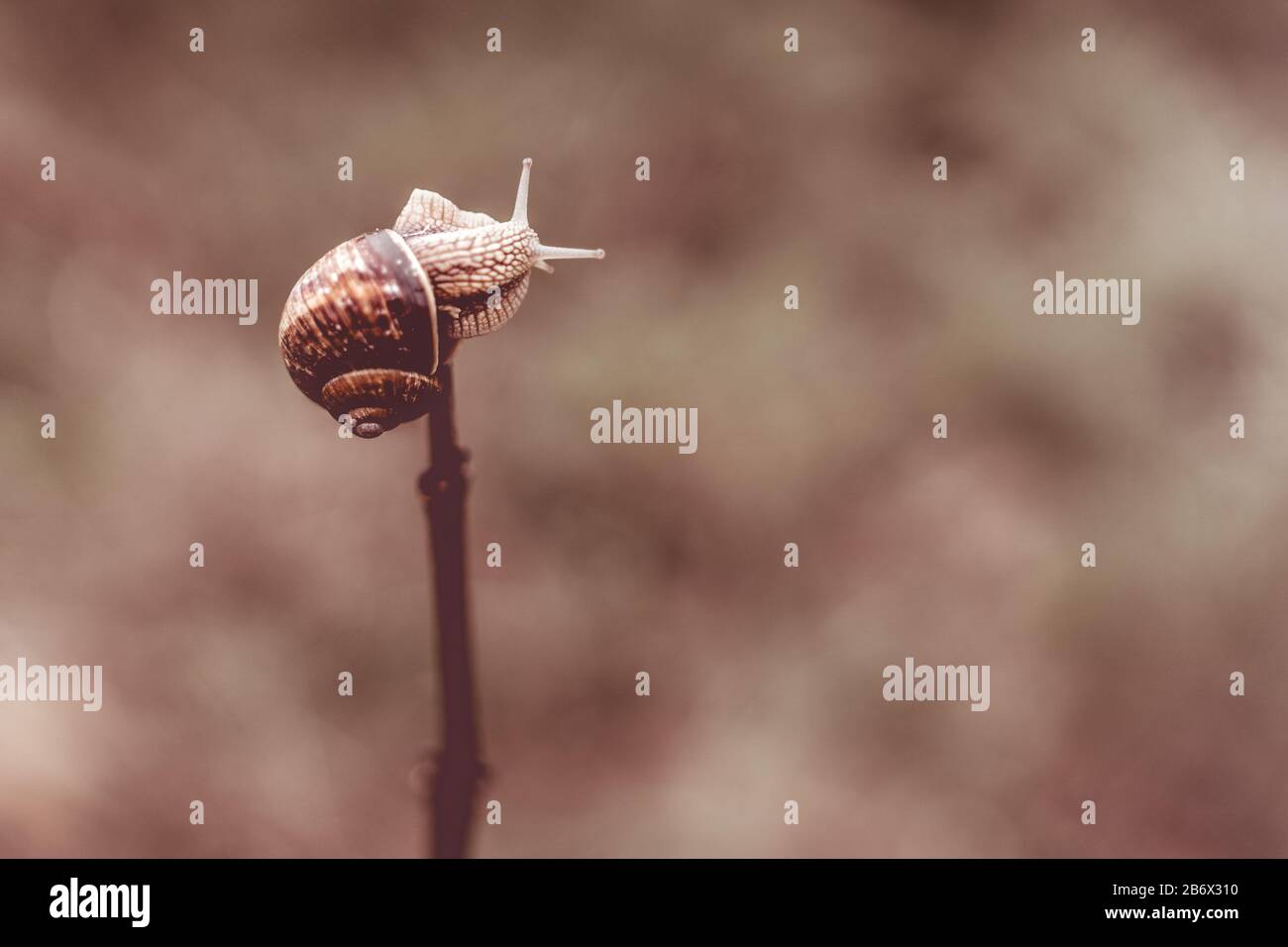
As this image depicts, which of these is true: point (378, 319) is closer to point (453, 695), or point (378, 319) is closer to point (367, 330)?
point (367, 330)

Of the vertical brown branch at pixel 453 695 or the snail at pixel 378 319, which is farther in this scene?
the vertical brown branch at pixel 453 695

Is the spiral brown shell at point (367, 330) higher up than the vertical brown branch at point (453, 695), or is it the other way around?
the spiral brown shell at point (367, 330)

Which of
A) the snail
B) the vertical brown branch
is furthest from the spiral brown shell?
the vertical brown branch

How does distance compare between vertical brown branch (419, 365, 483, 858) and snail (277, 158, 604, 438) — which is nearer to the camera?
snail (277, 158, 604, 438)

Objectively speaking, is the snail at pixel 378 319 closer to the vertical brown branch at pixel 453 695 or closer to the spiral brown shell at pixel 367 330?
the spiral brown shell at pixel 367 330

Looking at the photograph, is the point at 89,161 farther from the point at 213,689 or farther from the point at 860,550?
the point at 860,550

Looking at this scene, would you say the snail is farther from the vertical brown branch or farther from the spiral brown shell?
the vertical brown branch

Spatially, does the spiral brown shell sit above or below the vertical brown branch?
above

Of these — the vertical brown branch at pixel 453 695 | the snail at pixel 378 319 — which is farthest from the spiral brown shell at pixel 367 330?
the vertical brown branch at pixel 453 695

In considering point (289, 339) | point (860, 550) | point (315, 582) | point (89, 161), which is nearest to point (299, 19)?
point (89, 161)
